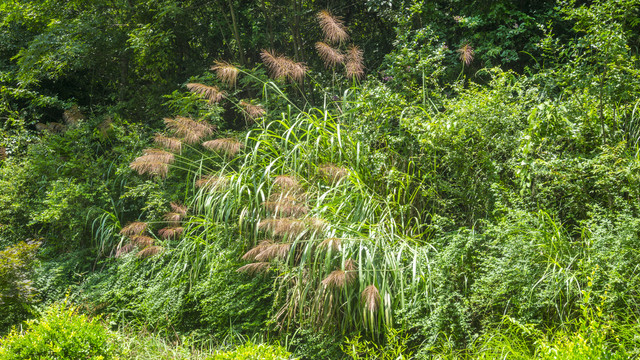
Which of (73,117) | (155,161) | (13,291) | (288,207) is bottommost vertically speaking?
(13,291)

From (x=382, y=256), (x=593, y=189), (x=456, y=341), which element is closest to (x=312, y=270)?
(x=382, y=256)

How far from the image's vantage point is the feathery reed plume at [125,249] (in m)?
5.98

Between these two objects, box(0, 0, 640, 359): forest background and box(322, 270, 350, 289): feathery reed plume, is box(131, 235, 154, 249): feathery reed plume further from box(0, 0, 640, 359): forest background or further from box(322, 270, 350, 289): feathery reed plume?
box(322, 270, 350, 289): feathery reed plume

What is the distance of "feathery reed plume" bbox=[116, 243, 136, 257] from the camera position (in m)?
5.98

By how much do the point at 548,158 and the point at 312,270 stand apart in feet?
7.50

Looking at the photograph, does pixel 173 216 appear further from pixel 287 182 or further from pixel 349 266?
pixel 349 266

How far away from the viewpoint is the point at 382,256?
14.0ft

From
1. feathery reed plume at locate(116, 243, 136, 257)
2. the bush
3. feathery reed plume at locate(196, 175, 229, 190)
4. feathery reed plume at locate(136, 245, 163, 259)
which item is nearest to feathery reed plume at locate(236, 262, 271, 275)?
feathery reed plume at locate(196, 175, 229, 190)

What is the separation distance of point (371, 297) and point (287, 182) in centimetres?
143

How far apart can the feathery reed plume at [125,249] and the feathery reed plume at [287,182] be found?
214 centimetres

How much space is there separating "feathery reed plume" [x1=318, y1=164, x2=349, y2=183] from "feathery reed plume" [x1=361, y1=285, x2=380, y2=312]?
1264mm

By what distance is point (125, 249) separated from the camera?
6020 millimetres

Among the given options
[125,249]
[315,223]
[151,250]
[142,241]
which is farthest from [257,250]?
[125,249]

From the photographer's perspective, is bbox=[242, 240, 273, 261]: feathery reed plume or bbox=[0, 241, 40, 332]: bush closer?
bbox=[242, 240, 273, 261]: feathery reed plume
